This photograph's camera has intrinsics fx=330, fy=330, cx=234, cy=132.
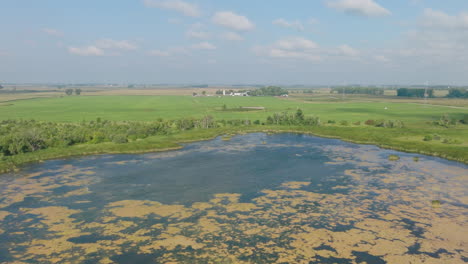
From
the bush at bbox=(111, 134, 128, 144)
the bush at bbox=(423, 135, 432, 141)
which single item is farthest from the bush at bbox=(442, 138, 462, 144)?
the bush at bbox=(111, 134, 128, 144)

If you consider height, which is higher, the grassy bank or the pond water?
the grassy bank

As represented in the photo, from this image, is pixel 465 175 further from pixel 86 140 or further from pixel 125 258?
pixel 86 140

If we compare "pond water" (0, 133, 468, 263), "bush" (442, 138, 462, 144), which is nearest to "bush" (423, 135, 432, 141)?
"bush" (442, 138, 462, 144)

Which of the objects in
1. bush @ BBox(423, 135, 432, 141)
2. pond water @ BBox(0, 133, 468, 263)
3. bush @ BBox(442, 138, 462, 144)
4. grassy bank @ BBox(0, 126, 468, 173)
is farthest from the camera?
bush @ BBox(423, 135, 432, 141)

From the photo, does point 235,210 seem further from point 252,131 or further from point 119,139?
point 252,131

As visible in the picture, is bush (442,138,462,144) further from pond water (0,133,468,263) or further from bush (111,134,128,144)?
bush (111,134,128,144)

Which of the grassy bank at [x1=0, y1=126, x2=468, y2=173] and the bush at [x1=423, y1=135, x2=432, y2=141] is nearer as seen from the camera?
the grassy bank at [x1=0, y1=126, x2=468, y2=173]

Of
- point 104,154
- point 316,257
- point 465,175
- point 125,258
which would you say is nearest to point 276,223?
point 316,257

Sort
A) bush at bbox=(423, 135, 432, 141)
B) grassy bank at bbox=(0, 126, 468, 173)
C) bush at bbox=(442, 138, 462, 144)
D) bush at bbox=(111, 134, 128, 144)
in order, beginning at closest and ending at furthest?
grassy bank at bbox=(0, 126, 468, 173)
bush at bbox=(442, 138, 462, 144)
bush at bbox=(111, 134, 128, 144)
bush at bbox=(423, 135, 432, 141)
